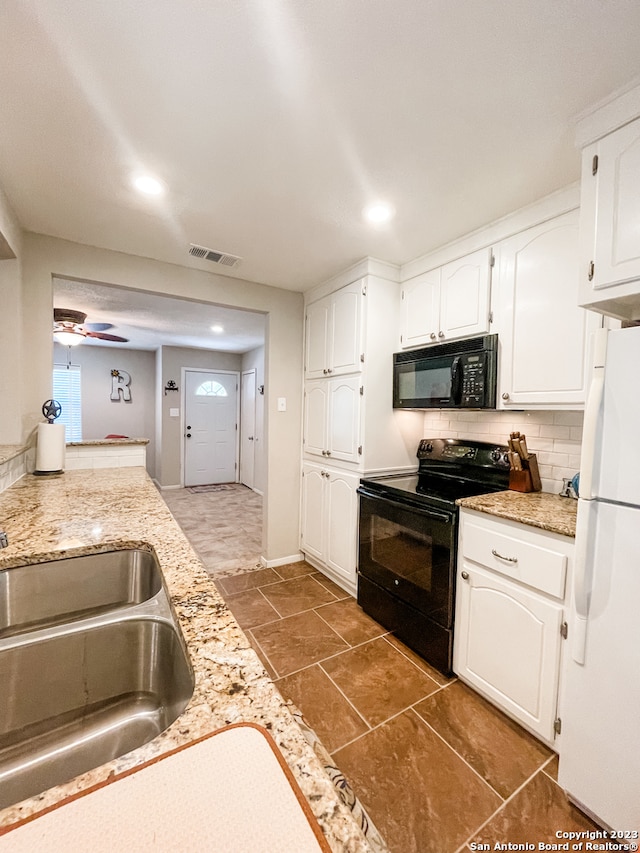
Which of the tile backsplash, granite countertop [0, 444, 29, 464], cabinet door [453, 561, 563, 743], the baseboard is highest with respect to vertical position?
the tile backsplash

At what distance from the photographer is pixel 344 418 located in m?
2.59

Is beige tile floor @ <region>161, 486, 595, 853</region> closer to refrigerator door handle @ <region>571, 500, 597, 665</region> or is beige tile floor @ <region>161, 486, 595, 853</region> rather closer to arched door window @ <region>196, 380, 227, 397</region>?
refrigerator door handle @ <region>571, 500, 597, 665</region>

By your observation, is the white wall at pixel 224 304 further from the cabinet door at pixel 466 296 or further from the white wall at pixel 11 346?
the cabinet door at pixel 466 296

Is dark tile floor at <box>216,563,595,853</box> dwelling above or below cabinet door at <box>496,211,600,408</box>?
below

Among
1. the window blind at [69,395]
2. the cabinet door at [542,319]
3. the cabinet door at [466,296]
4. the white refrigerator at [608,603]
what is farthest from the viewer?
the window blind at [69,395]

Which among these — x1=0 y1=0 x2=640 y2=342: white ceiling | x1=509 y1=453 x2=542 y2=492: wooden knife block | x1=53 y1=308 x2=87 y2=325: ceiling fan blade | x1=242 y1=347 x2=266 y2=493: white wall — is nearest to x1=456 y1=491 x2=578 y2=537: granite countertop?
x1=509 y1=453 x2=542 y2=492: wooden knife block

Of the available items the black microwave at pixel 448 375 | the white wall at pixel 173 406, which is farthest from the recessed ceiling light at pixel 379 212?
the white wall at pixel 173 406

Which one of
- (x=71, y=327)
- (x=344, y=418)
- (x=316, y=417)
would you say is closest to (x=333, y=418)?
(x=344, y=418)

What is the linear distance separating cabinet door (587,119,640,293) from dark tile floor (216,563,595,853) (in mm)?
1746

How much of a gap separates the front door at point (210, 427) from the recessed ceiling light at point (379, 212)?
486cm

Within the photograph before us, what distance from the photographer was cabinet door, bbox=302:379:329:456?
111 inches

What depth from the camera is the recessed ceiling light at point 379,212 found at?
1.80 meters

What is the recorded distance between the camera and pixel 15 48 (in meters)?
1.05

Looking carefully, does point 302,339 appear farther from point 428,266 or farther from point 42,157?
point 42,157
